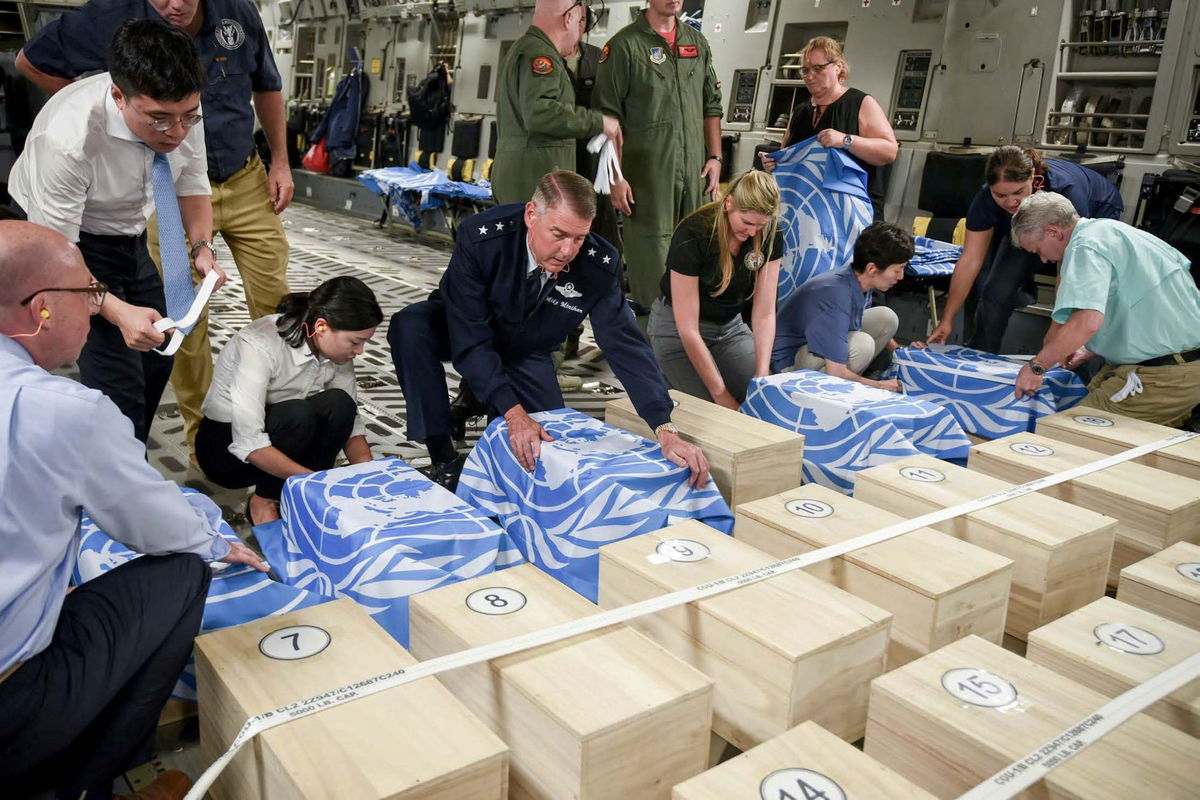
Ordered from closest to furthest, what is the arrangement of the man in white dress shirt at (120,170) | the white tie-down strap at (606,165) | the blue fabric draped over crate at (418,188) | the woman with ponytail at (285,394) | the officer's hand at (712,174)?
the man in white dress shirt at (120,170), the woman with ponytail at (285,394), the white tie-down strap at (606,165), the officer's hand at (712,174), the blue fabric draped over crate at (418,188)

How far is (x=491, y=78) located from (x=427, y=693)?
8673mm

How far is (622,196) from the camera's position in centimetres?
385

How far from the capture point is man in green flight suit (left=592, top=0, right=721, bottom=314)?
12.5ft

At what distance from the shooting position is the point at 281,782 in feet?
4.04

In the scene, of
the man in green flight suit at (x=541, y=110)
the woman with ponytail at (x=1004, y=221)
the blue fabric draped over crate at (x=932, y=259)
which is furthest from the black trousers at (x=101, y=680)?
the blue fabric draped over crate at (x=932, y=259)

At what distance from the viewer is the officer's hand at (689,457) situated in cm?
238

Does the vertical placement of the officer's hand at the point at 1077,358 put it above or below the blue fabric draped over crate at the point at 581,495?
above

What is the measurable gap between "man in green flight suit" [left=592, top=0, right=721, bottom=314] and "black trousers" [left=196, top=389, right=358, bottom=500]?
1.67 meters

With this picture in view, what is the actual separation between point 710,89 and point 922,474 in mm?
2307

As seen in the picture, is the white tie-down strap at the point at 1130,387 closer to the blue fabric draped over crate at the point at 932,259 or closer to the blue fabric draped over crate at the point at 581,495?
the blue fabric draped over crate at the point at 932,259

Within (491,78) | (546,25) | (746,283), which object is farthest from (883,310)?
(491,78)

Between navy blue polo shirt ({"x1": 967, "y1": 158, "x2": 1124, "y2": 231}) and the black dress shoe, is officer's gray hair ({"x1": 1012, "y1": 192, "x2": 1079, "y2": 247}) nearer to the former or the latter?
navy blue polo shirt ({"x1": 967, "y1": 158, "x2": 1124, "y2": 231})

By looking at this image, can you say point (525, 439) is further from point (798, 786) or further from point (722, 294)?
point (798, 786)

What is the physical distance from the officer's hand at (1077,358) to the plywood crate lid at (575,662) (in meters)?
2.31
